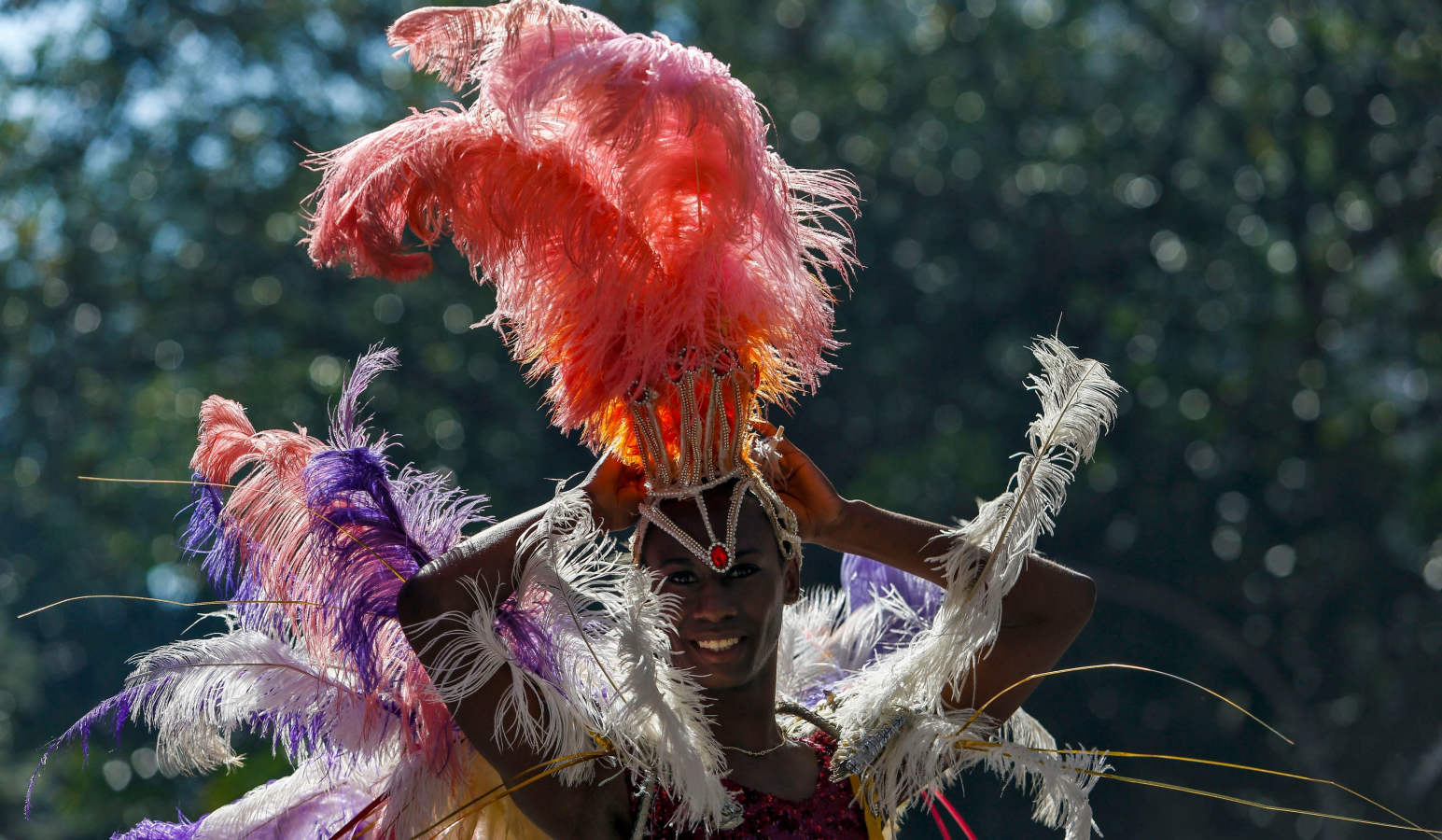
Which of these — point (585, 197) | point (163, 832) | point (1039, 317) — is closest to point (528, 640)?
point (585, 197)

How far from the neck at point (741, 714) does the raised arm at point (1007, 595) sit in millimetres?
289

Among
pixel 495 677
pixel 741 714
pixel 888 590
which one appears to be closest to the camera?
pixel 495 677

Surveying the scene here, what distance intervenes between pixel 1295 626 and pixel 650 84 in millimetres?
8444

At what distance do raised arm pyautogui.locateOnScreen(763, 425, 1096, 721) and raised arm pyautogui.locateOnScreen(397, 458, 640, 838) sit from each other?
1.71 feet

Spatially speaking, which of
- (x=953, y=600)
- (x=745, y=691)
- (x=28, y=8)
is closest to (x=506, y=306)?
(x=745, y=691)

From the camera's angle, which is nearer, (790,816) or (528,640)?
(528,640)

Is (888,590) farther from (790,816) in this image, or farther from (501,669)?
(501,669)

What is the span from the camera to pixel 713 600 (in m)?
2.09

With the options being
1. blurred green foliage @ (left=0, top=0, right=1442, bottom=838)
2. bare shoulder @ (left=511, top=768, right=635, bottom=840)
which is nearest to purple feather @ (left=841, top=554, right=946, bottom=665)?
bare shoulder @ (left=511, top=768, right=635, bottom=840)

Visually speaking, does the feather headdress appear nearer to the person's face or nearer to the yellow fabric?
the person's face

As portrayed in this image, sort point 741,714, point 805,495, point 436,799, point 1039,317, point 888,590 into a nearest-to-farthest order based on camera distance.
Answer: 1. point 436,799
2. point 741,714
3. point 805,495
4. point 888,590
5. point 1039,317

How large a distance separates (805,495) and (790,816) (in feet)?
1.76

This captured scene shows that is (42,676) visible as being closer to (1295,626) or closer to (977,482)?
(977,482)

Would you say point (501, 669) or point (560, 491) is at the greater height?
point (560, 491)
